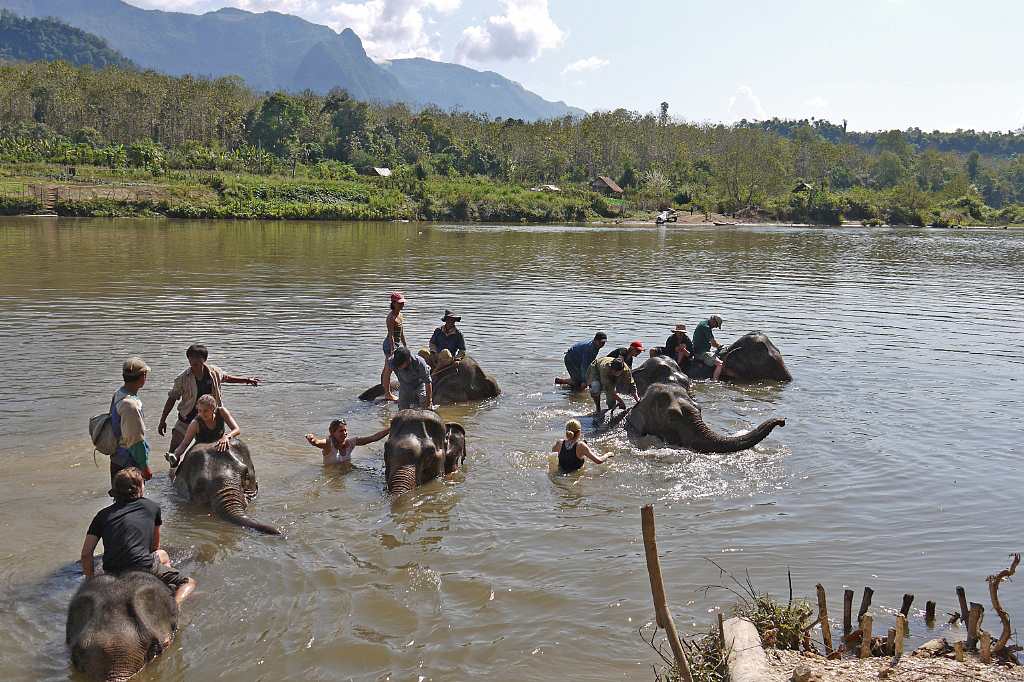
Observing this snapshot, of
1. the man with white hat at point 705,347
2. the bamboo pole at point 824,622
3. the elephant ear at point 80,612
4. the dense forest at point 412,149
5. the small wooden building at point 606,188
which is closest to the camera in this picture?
the bamboo pole at point 824,622

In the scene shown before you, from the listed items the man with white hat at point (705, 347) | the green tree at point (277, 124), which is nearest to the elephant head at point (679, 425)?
the man with white hat at point (705, 347)

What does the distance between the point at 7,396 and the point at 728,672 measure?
13.0 metres

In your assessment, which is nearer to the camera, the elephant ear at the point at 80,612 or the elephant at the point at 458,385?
the elephant ear at the point at 80,612

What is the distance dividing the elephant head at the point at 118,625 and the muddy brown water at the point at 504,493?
0.76 feet

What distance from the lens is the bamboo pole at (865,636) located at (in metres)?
5.24

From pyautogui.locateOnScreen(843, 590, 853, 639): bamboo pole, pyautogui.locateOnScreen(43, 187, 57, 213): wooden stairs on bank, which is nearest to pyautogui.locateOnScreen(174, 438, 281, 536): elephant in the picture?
pyautogui.locateOnScreen(843, 590, 853, 639): bamboo pole

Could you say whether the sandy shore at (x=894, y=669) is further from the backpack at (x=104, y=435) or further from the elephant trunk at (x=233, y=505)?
the backpack at (x=104, y=435)

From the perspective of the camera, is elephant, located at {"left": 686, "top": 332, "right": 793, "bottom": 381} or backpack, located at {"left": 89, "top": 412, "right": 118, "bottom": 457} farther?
elephant, located at {"left": 686, "top": 332, "right": 793, "bottom": 381}

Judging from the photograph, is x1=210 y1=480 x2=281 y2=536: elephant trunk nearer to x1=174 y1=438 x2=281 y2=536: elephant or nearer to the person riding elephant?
x1=174 y1=438 x2=281 y2=536: elephant

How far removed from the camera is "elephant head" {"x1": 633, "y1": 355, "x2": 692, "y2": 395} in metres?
14.1

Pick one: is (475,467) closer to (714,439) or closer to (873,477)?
(714,439)

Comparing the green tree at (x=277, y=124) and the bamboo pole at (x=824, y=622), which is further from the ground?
the green tree at (x=277, y=124)

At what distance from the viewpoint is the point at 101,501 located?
30.3 feet

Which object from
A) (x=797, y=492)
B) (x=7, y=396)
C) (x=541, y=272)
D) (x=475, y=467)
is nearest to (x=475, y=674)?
(x=475, y=467)
